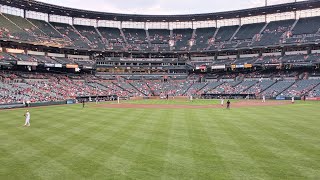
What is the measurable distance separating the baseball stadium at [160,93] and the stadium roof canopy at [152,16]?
331mm

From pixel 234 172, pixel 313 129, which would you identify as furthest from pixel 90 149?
pixel 313 129

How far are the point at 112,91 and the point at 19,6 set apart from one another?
34107 mm

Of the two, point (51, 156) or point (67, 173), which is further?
point (51, 156)

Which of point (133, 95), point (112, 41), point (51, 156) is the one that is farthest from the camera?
point (112, 41)

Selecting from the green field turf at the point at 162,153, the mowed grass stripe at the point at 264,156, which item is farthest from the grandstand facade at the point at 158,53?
the mowed grass stripe at the point at 264,156

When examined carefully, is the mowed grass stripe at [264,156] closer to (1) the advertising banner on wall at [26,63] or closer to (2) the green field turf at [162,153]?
(2) the green field turf at [162,153]

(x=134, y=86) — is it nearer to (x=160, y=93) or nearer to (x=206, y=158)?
(x=160, y=93)

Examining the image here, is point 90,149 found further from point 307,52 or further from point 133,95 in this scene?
point 307,52

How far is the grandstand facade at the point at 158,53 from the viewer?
221 feet

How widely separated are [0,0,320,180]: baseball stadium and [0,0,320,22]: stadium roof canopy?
331 millimetres

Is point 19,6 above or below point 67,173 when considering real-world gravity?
above

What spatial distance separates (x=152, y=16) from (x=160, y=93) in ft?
90.3

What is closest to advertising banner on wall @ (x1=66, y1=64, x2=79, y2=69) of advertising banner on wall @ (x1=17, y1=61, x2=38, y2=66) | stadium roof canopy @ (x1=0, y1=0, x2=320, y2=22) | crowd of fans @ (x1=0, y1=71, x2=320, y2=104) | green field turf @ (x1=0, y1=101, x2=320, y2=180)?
crowd of fans @ (x1=0, y1=71, x2=320, y2=104)

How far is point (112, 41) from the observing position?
90938 mm
